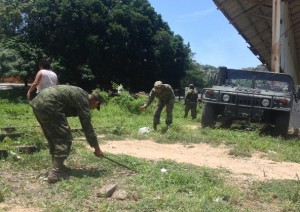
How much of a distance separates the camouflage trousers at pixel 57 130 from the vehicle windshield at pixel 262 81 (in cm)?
766

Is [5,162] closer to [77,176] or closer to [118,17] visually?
[77,176]

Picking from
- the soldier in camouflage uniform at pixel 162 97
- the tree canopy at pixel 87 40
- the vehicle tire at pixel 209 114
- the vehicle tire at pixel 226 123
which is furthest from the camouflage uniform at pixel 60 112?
the tree canopy at pixel 87 40

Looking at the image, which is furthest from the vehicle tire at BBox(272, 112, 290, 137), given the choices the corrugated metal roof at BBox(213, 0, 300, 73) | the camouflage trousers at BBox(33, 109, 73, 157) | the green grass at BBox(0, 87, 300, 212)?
the corrugated metal roof at BBox(213, 0, 300, 73)

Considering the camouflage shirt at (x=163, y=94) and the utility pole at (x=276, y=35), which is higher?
the utility pole at (x=276, y=35)

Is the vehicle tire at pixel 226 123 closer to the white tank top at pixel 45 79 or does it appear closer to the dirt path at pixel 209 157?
the dirt path at pixel 209 157

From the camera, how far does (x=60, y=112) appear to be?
623 cm

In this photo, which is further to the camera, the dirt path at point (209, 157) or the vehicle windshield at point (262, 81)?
the vehicle windshield at point (262, 81)

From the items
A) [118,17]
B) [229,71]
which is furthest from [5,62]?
[229,71]

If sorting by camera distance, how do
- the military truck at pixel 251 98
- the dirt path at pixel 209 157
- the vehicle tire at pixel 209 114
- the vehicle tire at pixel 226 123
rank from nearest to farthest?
the dirt path at pixel 209 157 → the military truck at pixel 251 98 → the vehicle tire at pixel 209 114 → the vehicle tire at pixel 226 123

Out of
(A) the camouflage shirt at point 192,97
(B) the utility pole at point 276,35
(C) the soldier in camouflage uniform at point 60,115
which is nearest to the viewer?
(C) the soldier in camouflage uniform at point 60,115

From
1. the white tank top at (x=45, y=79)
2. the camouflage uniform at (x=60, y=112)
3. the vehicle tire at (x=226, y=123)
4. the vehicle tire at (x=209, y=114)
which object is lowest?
the vehicle tire at (x=226, y=123)

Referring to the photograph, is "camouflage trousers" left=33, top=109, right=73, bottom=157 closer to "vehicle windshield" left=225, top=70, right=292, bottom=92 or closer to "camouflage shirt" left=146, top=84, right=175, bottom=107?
"camouflage shirt" left=146, top=84, right=175, bottom=107

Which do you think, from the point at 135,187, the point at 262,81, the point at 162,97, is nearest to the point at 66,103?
the point at 135,187

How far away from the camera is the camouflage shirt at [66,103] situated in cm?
620
